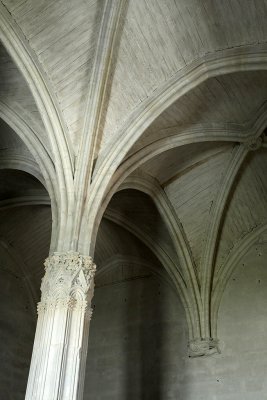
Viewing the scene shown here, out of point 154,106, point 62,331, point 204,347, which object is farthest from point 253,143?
point 62,331

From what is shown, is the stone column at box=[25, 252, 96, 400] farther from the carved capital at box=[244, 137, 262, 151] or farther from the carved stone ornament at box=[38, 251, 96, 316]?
the carved capital at box=[244, 137, 262, 151]

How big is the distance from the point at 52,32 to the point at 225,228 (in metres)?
7.32

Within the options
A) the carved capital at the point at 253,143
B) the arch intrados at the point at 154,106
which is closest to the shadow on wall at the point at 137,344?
the carved capital at the point at 253,143

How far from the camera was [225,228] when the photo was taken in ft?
48.2

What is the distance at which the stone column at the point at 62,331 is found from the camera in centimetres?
837

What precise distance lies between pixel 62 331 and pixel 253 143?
6692 millimetres

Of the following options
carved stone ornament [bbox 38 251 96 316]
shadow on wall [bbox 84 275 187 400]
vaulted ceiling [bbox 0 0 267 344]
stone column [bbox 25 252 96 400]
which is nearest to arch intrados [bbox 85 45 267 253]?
vaulted ceiling [bbox 0 0 267 344]

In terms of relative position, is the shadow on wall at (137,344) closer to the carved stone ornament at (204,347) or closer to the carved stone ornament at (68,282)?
the carved stone ornament at (204,347)

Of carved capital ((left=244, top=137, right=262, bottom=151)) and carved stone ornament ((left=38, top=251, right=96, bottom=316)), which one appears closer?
carved stone ornament ((left=38, top=251, right=96, bottom=316))

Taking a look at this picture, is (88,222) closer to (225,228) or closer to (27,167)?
(27,167)

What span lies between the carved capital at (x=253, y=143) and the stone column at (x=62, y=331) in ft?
17.5

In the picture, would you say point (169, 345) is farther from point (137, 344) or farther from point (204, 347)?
point (204, 347)

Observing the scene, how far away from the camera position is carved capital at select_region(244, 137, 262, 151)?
1260 cm

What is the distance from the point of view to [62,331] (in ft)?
28.8
